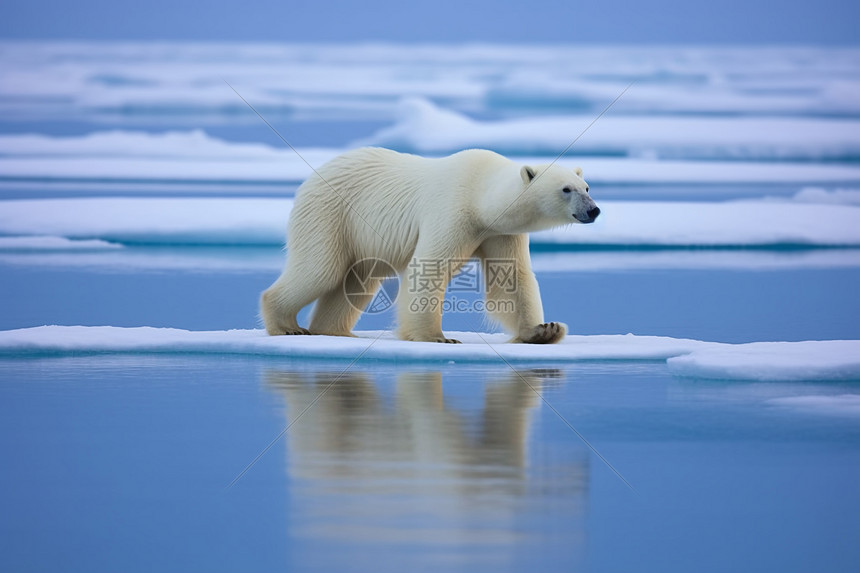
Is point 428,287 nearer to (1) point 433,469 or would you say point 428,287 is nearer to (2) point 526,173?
(2) point 526,173

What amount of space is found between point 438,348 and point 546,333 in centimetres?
72

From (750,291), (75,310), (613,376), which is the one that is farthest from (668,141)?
(613,376)

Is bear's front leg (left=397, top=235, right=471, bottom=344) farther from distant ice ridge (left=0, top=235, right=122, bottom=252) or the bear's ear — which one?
distant ice ridge (left=0, top=235, right=122, bottom=252)

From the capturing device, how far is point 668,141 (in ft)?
66.8

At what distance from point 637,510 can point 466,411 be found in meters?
1.37

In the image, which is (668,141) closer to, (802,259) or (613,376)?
(802,259)

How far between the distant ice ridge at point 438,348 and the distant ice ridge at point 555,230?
245 inches

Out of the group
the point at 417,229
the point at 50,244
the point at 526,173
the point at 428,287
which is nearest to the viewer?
the point at 526,173

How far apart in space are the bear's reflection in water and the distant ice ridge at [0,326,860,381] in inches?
23.6

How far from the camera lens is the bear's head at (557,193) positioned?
6.44 metres

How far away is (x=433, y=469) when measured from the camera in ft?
13.6

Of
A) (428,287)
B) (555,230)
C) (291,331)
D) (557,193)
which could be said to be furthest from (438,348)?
(555,230)

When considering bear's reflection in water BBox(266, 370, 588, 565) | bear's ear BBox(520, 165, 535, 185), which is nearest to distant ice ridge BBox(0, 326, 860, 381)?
bear's reflection in water BBox(266, 370, 588, 565)

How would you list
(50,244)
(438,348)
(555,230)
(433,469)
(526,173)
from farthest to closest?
(555,230) → (50,244) → (526,173) → (438,348) → (433,469)
